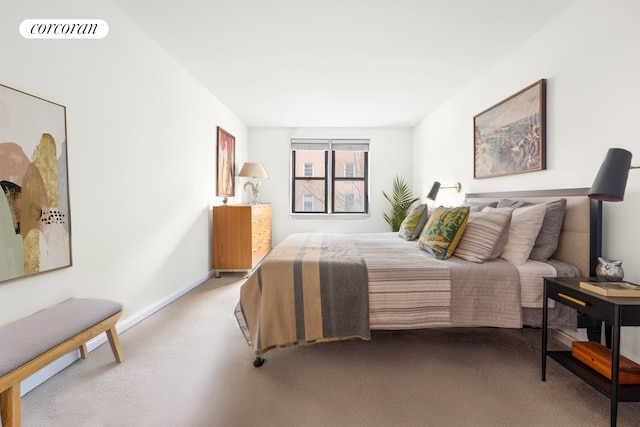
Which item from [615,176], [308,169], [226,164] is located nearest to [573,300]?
[615,176]

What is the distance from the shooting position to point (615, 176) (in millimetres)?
1553

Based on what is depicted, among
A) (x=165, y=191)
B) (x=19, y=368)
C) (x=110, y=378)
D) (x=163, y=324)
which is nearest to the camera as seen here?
(x=19, y=368)

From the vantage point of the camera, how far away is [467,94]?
381 cm

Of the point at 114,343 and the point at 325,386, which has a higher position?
the point at 114,343

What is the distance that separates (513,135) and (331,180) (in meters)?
3.64

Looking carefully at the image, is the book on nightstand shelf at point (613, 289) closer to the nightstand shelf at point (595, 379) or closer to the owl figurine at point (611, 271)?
the owl figurine at point (611, 271)

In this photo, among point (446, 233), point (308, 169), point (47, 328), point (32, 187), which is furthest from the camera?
point (308, 169)

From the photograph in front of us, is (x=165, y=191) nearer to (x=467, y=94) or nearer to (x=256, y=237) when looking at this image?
(x=256, y=237)

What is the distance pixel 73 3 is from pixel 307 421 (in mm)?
2965

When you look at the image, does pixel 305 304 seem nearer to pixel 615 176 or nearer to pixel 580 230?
pixel 615 176

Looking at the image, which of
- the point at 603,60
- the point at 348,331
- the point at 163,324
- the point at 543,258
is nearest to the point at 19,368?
the point at 163,324

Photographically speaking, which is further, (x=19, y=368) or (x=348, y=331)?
(x=348, y=331)

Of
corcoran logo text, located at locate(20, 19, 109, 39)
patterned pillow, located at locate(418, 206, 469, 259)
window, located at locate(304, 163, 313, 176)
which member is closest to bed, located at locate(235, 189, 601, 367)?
patterned pillow, located at locate(418, 206, 469, 259)

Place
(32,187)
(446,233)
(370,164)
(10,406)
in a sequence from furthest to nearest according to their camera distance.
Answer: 1. (370,164)
2. (446,233)
3. (32,187)
4. (10,406)
